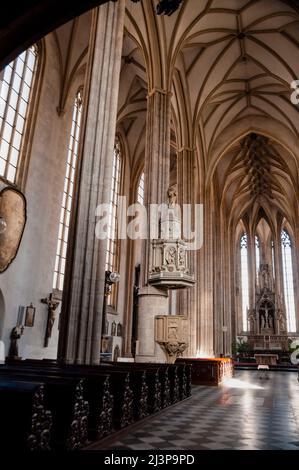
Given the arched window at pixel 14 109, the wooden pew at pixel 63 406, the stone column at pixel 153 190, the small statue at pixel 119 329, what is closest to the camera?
the wooden pew at pixel 63 406

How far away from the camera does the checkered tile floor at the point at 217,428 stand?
14.3 ft

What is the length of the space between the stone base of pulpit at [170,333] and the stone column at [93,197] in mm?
4289

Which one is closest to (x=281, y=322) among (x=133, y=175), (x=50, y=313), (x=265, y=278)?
(x=265, y=278)

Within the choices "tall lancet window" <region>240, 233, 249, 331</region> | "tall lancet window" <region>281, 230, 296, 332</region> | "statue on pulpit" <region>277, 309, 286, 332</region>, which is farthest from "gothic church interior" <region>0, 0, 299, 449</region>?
"tall lancet window" <region>240, 233, 249, 331</region>

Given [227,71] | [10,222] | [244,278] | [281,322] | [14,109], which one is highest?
[227,71]

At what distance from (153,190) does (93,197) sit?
5.04m

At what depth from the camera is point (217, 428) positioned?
5359 mm

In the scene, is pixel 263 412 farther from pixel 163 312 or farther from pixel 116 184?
pixel 116 184

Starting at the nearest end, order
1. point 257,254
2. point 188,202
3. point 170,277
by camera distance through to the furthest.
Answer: point 170,277 → point 188,202 → point 257,254

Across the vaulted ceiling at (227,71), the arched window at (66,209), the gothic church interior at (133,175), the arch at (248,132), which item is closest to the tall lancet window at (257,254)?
the gothic church interior at (133,175)

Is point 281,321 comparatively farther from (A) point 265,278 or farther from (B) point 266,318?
(A) point 265,278

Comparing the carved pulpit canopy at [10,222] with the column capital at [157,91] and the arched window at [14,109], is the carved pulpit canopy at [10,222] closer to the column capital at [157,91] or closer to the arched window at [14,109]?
the arched window at [14,109]

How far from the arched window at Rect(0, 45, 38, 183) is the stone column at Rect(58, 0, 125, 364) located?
178 inches
